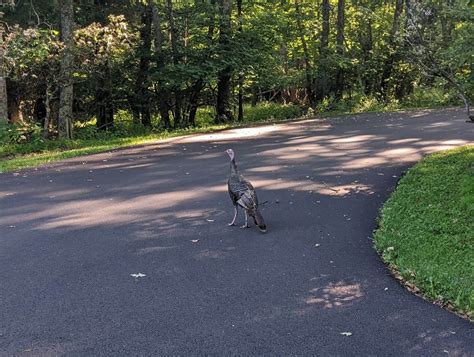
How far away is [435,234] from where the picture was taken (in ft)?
21.2

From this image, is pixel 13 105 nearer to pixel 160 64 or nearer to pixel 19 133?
pixel 19 133

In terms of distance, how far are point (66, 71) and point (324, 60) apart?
45.8 feet

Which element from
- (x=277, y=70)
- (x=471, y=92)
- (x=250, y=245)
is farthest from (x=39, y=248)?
(x=277, y=70)

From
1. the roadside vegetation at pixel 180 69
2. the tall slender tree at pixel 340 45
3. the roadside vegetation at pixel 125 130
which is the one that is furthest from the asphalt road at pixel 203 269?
the tall slender tree at pixel 340 45

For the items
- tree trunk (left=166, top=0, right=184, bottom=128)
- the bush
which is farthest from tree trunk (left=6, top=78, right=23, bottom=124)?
tree trunk (left=166, top=0, right=184, bottom=128)

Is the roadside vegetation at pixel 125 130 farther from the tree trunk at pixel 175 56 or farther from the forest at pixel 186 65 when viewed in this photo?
the tree trunk at pixel 175 56

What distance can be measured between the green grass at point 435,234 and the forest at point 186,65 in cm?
224

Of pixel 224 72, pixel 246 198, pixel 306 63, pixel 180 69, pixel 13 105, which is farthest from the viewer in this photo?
pixel 306 63

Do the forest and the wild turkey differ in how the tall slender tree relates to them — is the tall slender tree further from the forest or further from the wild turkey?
the wild turkey

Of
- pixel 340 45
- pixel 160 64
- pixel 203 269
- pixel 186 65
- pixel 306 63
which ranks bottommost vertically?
pixel 203 269

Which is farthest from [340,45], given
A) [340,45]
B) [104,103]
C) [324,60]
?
[104,103]

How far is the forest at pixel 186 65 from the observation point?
17656mm

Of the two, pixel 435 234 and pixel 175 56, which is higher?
pixel 175 56

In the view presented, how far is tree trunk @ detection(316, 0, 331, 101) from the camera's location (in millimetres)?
26562
